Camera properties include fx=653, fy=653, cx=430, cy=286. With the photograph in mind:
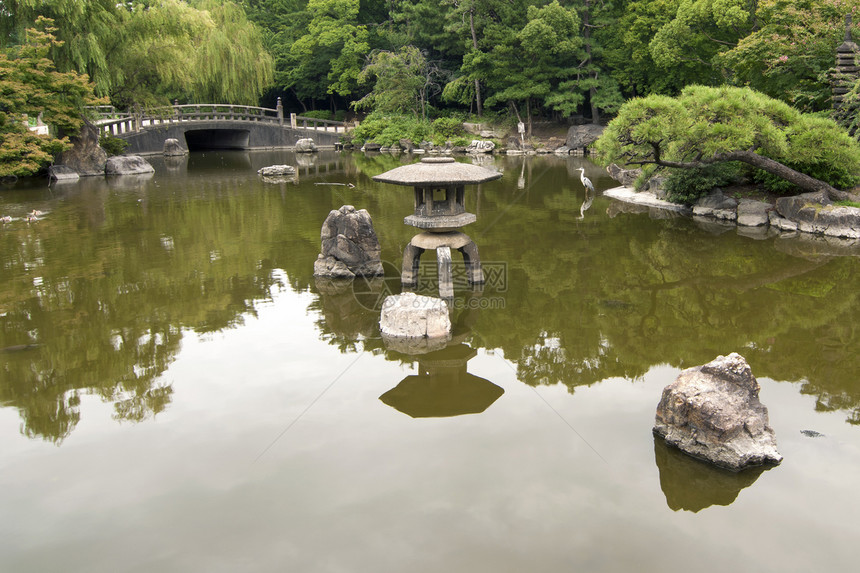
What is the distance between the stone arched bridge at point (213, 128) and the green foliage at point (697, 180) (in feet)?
68.5

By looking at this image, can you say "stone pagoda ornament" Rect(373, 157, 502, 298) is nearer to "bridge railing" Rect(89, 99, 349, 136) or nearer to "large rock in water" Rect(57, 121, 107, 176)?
"large rock in water" Rect(57, 121, 107, 176)

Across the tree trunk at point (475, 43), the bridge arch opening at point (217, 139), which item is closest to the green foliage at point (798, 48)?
the tree trunk at point (475, 43)

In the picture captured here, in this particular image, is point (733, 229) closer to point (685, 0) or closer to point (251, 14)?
point (685, 0)

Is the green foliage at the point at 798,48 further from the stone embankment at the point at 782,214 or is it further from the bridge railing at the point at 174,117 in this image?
the bridge railing at the point at 174,117

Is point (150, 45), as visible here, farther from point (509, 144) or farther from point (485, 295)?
point (485, 295)

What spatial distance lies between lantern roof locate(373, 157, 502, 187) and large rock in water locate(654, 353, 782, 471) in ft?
14.0

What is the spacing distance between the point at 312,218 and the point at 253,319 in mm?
6795

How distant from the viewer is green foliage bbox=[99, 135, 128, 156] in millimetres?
24698

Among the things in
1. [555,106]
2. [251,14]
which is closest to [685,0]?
[555,106]

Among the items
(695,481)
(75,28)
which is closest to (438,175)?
(695,481)

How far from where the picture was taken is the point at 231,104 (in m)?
32.9

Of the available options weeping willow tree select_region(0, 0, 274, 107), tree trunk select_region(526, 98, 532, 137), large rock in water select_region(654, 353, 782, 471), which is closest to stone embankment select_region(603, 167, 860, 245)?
large rock in water select_region(654, 353, 782, 471)

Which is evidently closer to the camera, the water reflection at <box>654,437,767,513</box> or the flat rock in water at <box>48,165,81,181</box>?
the water reflection at <box>654,437,767,513</box>

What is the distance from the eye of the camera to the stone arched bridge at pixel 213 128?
28641mm
